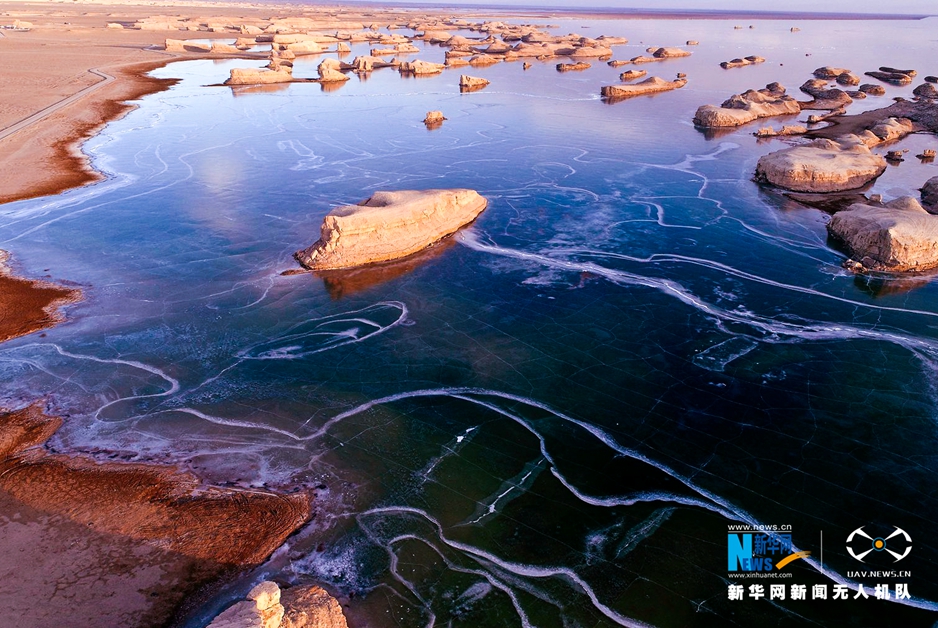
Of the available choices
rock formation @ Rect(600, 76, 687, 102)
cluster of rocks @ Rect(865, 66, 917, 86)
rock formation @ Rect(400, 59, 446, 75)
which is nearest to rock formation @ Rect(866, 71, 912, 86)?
cluster of rocks @ Rect(865, 66, 917, 86)

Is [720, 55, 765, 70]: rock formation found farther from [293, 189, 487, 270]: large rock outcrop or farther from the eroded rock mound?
[293, 189, 487, 270]: large rock outcrop

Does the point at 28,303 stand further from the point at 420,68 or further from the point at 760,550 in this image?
the point at 420,68

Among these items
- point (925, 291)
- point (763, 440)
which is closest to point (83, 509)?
point (763, 440)

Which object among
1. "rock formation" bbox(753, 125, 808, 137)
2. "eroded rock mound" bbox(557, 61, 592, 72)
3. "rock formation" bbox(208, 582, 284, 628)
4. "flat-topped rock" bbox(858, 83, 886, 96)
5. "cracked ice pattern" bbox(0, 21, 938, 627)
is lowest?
"cracked ice pattern" bbox(0, 21, 938, 627)

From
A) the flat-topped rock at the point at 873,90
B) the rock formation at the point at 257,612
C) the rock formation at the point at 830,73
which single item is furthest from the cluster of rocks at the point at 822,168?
the rock formation at the point at 830,73

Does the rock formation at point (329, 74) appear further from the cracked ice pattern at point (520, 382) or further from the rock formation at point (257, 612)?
the rock formation at point (257, 612)
